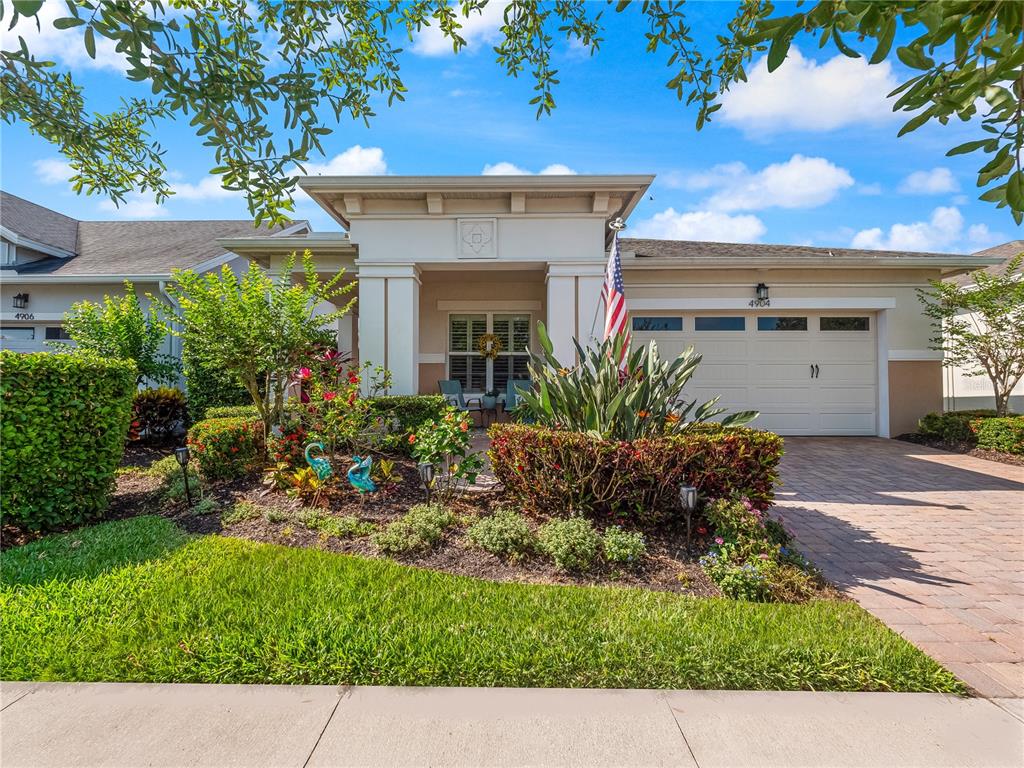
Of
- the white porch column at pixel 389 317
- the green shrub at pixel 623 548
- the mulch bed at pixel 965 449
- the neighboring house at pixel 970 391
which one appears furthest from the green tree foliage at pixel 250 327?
the neighboring house at pixel 970 391

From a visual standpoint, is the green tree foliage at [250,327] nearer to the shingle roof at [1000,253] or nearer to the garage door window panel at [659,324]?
the garage door window panel at [659,324]

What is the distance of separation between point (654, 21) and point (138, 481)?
273 inches

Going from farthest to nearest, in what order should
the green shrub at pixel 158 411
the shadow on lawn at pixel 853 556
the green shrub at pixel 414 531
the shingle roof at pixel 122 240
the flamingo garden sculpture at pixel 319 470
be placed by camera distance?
the shingle roof at pixel 122 240 < the green shrub at pixel 158 411 < the flamingo garden sculpture at pixel 319 470 < the green shrub at pixel 414 531 < the shadow on lawn at pixel 853 556

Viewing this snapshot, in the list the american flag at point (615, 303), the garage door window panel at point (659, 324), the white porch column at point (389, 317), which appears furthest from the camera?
the garage door window panel at point (659, 324)

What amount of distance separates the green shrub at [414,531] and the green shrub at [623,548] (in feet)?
4.41

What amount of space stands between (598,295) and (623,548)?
5.42 meters

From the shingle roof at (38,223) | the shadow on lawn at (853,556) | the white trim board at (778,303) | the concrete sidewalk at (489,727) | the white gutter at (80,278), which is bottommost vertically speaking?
the concrete sidewalk at (489,727)

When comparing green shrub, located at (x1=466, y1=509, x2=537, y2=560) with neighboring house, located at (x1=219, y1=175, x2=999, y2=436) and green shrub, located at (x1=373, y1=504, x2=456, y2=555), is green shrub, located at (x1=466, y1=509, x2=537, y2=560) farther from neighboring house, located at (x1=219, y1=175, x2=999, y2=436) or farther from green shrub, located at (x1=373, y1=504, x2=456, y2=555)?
neighboring house, located at (x1=219, y1=175, x2=999, y2=436)

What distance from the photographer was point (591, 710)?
229 centimetres

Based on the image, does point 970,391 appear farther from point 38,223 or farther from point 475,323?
point 38,223

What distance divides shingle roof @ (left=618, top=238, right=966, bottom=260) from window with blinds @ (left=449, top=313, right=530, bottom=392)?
3.08 metres

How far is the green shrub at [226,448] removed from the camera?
5406 millimetres

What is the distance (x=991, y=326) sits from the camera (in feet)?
31.2

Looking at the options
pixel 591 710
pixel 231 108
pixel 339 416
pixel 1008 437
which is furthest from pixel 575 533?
pixel 1008 437
